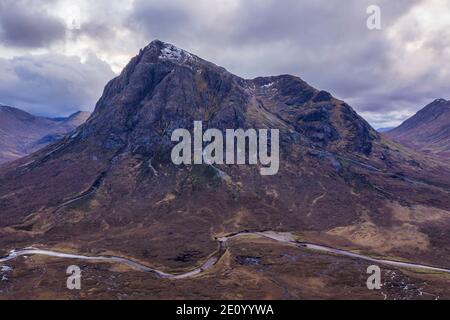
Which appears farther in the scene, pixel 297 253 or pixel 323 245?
pixel 323 245

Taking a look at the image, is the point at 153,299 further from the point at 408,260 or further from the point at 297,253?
the point at 408,260

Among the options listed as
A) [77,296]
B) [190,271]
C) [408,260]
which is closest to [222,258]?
[190,271]

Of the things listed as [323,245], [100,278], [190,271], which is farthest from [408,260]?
[100,278]

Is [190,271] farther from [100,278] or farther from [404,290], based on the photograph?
[404,290]

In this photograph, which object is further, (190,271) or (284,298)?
(190,271)
